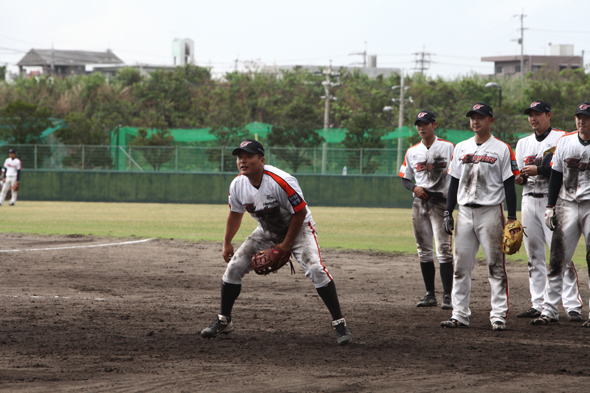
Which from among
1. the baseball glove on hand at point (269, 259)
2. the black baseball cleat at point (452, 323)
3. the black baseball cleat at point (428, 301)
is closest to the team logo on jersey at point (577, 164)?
the black baseball cleat at point (452, 323)

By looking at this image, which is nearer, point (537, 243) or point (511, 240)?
point (511, 240)

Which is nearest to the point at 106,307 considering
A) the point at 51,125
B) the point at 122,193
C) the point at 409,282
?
the point at 409,282

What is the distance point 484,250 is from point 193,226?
12059 millimetres

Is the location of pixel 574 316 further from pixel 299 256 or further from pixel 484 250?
pixel 299 256

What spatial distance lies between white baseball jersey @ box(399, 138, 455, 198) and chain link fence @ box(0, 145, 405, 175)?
2164 centimetres

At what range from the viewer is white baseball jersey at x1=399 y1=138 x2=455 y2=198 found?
7227 millimetres

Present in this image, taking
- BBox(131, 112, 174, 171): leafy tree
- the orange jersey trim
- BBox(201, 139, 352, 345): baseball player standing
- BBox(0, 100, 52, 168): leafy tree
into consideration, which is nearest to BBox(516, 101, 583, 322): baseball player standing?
BBox(201, 139, 352, 345): baseball player standing

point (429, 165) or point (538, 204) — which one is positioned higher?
point (429, 165)

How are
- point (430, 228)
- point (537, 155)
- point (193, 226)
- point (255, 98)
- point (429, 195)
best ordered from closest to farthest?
point (537, 155), point (429, 195), point (430, 228), point (193, 226), point (255, 98)

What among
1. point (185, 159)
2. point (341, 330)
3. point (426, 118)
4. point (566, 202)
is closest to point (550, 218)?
point (566, 202)

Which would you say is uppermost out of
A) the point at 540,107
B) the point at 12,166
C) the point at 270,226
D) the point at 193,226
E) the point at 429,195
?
the point at 540,107

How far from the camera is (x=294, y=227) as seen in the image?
5379 millimetres

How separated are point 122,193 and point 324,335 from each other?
81.3 ft

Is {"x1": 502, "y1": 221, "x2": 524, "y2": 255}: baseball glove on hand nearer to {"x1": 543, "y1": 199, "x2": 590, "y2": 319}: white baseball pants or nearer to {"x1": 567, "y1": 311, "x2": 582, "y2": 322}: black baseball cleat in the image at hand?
{"x1": 543, "y1": 199, "x2": 590, "y2": 319}: white baseball pants
